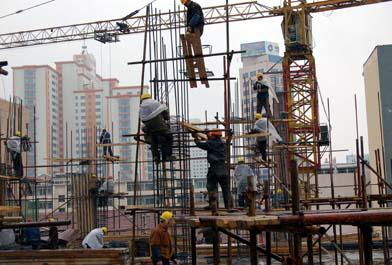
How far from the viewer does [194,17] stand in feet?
39.8

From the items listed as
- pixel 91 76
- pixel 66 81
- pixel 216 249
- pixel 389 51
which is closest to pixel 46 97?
pixel 66 81

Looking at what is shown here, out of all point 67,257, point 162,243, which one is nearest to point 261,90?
point 67,257

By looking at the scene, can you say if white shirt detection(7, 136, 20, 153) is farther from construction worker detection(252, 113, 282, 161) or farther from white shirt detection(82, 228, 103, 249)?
construction worker detection(252, 113, 282, 161)

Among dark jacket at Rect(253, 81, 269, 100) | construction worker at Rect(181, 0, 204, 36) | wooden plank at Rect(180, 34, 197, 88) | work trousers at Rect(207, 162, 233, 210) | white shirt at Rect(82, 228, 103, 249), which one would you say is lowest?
white shirt at Rect(82, 228, 103, 249)

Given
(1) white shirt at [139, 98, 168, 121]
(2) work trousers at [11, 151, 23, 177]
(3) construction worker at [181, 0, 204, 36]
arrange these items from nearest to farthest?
(1) white shirt at [139, 98, 168, 121]
(3) construction worker at [181, 0, 204, 36]
(2) work trousers at [11, 151, 23, 177]

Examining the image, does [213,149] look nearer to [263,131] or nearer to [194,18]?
[194,18]

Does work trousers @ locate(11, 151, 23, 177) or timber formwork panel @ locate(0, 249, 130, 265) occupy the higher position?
work trousers @ locate(11, 151, 23, 177)

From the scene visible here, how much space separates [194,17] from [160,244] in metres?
4.75

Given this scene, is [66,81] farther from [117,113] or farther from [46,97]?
[117,113]

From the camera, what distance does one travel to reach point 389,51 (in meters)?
39.8

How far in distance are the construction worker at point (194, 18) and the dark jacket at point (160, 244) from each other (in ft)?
13.5

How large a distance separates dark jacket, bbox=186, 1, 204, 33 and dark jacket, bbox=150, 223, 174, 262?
165 inches

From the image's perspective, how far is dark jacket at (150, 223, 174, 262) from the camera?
10.6 meters

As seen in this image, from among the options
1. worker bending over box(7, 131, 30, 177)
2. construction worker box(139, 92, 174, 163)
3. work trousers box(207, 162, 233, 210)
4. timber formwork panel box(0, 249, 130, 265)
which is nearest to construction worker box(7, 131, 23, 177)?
worker bending over box(7, 131, 30, 177)
